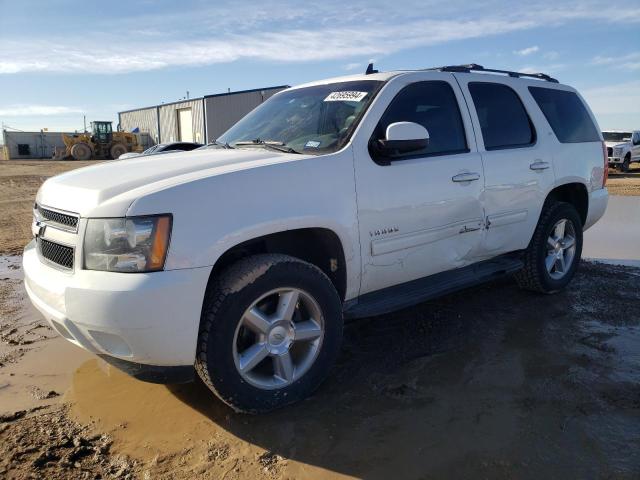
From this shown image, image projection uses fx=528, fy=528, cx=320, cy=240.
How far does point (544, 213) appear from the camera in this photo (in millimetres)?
4801

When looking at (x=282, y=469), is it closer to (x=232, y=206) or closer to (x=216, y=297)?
(x=216, y=297)

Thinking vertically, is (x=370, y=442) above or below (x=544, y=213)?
below

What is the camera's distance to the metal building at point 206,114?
37188 millimetres

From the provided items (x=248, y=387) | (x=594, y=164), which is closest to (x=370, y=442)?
(x=248, y=387)

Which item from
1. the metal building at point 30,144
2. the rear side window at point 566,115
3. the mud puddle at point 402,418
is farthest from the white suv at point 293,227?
the metal building at point 30,144

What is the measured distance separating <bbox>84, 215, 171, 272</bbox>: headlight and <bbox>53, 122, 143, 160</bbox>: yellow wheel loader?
37.1 m

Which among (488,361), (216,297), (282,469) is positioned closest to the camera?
(282,469)

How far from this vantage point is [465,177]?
3.84 metres

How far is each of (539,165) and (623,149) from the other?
2033cm

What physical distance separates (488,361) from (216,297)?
2.01m

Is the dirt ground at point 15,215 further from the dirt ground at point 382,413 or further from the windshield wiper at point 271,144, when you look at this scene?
the windshield wiper at point 271,144

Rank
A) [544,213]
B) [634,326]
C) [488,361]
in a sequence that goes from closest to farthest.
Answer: [488,361] → [634,326] → [544,213]

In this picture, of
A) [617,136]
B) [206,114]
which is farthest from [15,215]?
[206,114]

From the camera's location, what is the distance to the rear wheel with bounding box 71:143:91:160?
37219 mm
